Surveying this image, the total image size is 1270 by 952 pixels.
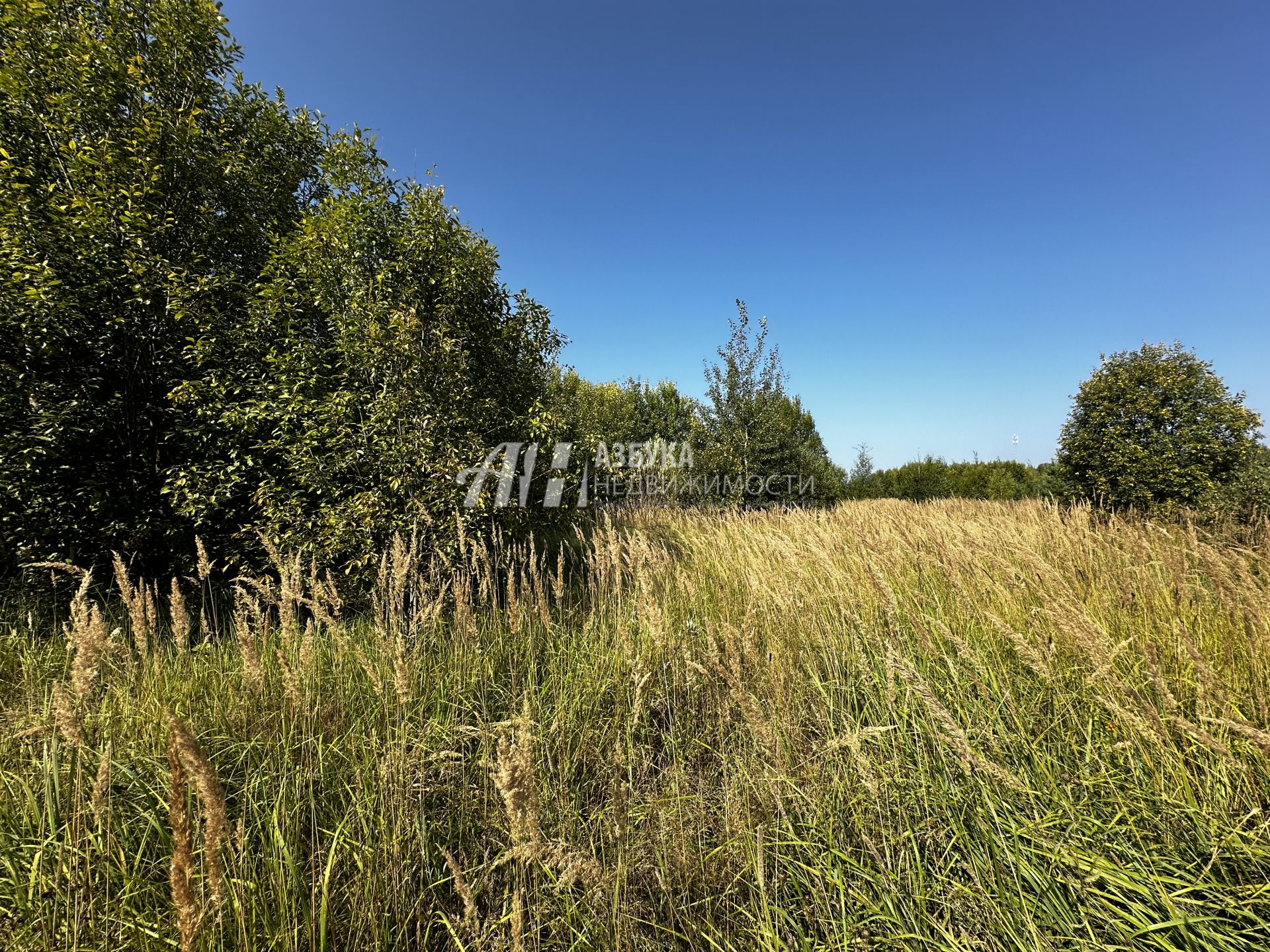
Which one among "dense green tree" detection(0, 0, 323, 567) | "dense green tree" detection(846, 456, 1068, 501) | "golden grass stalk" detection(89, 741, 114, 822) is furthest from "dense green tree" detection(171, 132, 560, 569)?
"dense green tree" detection(846, 456, 1068, 501)

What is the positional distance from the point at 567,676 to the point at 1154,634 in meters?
3.59

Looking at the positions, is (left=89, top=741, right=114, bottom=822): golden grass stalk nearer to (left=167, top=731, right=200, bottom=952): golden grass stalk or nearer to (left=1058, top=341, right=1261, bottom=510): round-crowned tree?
(left=167, top=731, right=200, bottom=952): golden grass stalk

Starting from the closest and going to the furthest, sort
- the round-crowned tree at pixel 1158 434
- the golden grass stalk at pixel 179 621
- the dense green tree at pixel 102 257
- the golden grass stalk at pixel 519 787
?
the golden grass stalk at pixel 519 787 → the golden grass stalk at pixel 179 621 → the dense green tree at pixel 102 257 → the round-crowned tree at pixel 1158 434

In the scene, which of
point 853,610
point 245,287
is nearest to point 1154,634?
point 853,610

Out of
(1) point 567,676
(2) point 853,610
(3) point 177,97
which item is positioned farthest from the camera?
(3) point 177,97

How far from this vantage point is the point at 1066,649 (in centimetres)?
237

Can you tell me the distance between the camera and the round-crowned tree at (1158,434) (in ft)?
22.5

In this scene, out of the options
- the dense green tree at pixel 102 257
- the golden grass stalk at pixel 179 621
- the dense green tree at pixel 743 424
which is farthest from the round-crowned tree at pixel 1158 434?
the dense green tree at pixel 102 257

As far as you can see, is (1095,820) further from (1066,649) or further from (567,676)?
(567,676)

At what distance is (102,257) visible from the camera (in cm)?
451

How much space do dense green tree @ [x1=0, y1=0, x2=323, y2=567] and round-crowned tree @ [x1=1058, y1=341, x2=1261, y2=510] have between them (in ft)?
42.4

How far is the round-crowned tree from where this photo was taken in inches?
270

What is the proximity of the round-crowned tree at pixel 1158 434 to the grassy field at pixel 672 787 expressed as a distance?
599cm

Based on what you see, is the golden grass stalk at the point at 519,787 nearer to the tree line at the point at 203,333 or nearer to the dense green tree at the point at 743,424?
the tree line at the point at 203,333
